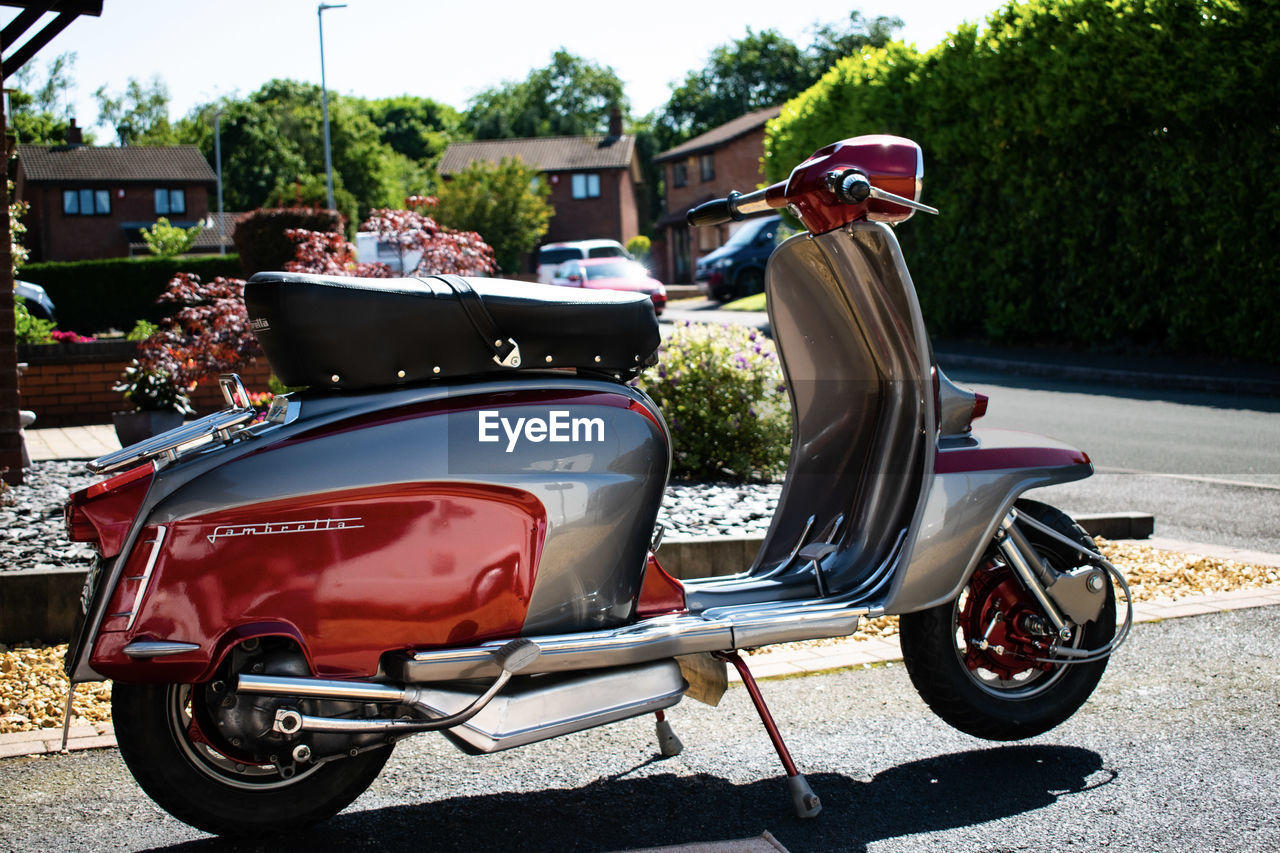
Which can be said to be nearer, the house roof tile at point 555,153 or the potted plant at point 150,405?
the potted plant at point 150,405

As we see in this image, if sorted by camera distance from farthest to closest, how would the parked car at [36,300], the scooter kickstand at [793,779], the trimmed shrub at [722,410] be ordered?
1. the parked car at [36,300]
2. the trimmed shrub at [722,410]
3. the scooter kickstand at [793,779]

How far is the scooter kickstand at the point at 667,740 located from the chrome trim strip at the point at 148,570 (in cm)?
147

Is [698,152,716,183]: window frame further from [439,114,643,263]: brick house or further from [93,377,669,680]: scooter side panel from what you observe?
[93,377,669,680]: scooter side panel

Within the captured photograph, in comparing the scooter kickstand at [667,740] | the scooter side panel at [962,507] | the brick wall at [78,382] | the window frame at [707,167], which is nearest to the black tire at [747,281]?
the brick wall at [78,382]

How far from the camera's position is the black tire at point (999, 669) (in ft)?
10.9

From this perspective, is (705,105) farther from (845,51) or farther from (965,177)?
(965,177)

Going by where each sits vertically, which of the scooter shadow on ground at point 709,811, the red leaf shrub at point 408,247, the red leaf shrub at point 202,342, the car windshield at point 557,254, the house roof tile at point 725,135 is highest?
the house roof tile at point 725,135

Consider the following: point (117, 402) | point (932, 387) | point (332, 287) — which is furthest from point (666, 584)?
point (117, 402)

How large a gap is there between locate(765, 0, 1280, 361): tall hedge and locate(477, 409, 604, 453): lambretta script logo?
1182 centimetres

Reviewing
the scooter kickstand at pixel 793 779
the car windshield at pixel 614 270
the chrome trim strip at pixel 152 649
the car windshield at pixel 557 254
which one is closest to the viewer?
the chrome trim strip at pixel 152 649

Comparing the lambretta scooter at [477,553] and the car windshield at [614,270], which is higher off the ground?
the car windshield at [614,270]

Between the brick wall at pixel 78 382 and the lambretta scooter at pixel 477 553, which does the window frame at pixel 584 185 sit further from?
the lambretta scooter at pixel 477 553

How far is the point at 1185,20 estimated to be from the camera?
13281 mm

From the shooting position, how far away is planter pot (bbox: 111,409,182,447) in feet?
30.5
